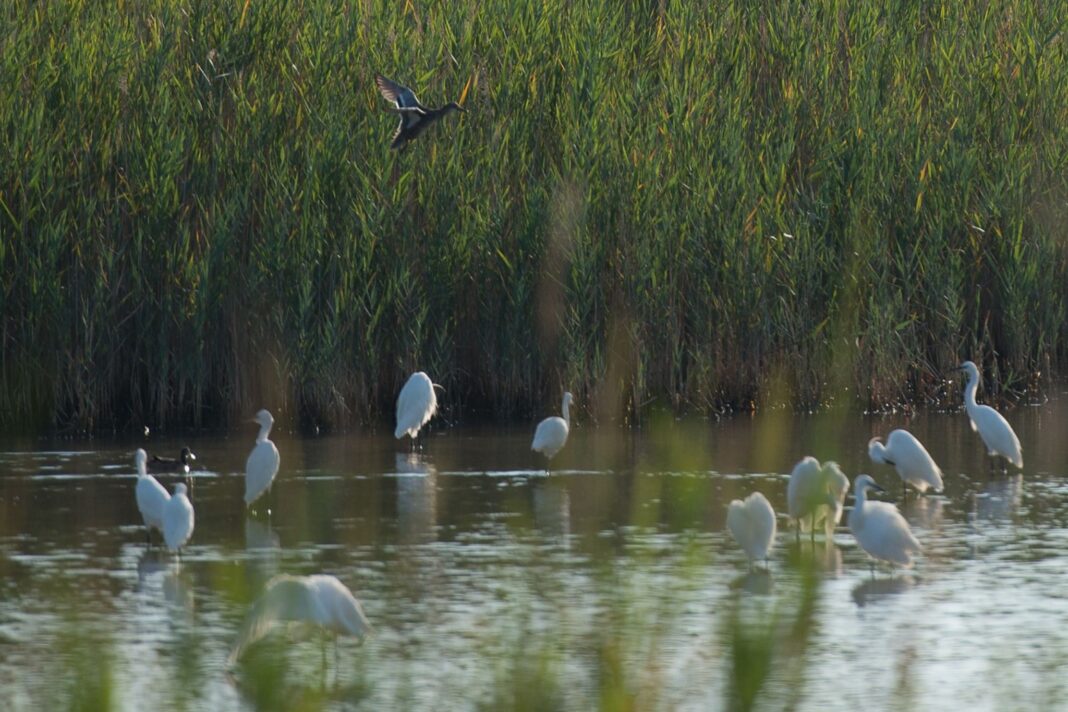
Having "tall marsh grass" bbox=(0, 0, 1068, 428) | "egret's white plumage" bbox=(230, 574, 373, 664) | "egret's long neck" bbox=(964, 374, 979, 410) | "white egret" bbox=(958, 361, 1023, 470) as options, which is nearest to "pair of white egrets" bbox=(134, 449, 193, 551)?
"egret's white plumage" bbox=(230, 574, 373, 664)

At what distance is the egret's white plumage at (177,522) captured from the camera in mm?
7441

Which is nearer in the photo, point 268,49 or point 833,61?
point 268,49

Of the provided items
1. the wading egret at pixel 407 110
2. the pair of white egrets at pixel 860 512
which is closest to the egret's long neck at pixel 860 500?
the pair of white egrets at pixel 860 512

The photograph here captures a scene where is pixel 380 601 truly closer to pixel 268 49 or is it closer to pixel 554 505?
pixel 554 505

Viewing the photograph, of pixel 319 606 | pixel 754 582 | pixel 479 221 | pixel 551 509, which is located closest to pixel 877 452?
pixel 551 509

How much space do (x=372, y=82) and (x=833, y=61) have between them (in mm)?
3328

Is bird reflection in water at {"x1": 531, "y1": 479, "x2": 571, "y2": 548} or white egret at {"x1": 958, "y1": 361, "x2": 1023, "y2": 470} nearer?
bird reflection in water at {"x1": 531, "y1": 479, "x2": 571, "y2": 548}

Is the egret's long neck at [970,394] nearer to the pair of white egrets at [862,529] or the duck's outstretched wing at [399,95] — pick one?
the pair of white egrets at [862,529]

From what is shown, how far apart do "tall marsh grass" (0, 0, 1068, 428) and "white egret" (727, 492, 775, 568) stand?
4016mm

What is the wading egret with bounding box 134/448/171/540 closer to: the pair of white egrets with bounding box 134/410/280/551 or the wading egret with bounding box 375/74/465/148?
the pair of white egrets with bounding box 134/410/280/551

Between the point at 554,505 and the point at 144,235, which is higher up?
the point at 144,235

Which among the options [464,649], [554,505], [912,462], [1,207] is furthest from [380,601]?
[1,207]

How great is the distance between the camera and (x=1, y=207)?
34.8 ft

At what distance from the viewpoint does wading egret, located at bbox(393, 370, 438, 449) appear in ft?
34.0
